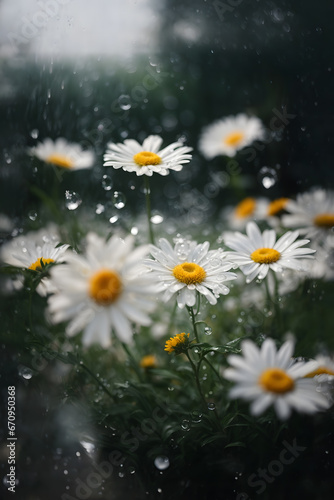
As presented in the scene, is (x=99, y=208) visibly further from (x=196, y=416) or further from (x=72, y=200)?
(x=196, y=416)

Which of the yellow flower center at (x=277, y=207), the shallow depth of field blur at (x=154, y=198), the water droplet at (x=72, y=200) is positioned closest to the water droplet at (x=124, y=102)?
the shallow depth of field blur at (x=154, y=198)

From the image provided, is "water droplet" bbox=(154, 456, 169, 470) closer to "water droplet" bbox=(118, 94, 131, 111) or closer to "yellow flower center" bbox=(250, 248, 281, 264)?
"yellow flower center" bbox=(250, 248, 281, 264)

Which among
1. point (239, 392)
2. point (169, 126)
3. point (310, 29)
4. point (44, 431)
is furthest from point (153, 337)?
point (310, 29)

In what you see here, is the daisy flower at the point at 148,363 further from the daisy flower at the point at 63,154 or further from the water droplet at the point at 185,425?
the daisy flower at the point at 63,154

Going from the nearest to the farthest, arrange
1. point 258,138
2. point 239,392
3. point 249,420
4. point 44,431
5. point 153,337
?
1. point 239,392
2. point 249,420
3. point 44,431
4. point 153,337
5. point 258,138

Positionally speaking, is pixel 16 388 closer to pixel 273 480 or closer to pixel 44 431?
pixel 44 431

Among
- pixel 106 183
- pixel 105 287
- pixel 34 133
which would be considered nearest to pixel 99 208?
pixel 106 183
